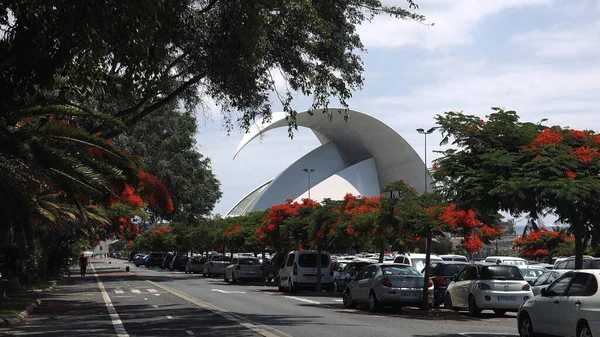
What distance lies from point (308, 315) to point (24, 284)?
21535 millimetres

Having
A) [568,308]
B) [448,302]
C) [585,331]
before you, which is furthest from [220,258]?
[585,331]

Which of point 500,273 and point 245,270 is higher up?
point 245,270

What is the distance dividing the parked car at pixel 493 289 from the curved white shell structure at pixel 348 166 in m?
63.6

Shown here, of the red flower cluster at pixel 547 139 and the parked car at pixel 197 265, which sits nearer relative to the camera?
the red flower cluster at pixel 547 139

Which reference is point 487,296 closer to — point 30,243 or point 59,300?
point 30,243

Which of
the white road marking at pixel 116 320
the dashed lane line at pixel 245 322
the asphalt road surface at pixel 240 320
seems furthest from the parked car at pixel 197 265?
the dashed lane line at pixel 245 322

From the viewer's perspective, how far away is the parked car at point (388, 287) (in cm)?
2298

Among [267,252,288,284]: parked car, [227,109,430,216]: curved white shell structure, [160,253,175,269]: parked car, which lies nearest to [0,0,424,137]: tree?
[267,252,288,284]: parked car

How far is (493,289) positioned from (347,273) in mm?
13444

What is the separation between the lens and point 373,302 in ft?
76.3

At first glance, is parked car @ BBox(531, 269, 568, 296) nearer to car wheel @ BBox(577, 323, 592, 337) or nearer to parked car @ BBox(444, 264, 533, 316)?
parked car @ BBox(444, 264, 533, 316)

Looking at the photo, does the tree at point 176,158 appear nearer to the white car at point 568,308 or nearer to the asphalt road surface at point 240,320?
the asphalt road surface at point 240,320

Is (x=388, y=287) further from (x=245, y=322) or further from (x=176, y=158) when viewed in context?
(x=176, y=158)

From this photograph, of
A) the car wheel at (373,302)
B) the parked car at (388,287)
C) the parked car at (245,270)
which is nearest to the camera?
the parked car at (388,287)
